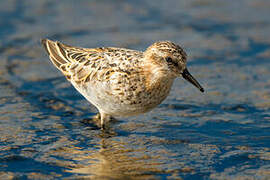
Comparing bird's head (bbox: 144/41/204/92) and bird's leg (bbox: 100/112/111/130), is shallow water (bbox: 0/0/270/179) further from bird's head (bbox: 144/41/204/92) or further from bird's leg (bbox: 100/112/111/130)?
bird's head (bbox: 144/41/204/92)

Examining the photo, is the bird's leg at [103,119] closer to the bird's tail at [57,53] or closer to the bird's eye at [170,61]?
the bird's tail at [57,53]

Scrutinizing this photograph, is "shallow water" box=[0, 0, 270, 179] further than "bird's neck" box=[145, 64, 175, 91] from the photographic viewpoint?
No

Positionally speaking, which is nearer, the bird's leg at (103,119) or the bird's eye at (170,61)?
the bird's eye at (170,61)

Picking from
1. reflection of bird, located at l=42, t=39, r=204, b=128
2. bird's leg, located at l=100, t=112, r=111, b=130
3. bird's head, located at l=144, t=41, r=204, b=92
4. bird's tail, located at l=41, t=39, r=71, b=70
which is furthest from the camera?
bird's tail, located at l=41, t=39, r=71, b=70

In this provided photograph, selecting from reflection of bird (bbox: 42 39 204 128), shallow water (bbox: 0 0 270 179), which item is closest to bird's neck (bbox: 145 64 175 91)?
reflection of bird (bbox: 42 39 204 128)

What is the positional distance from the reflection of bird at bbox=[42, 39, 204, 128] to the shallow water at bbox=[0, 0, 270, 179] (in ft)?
2.35

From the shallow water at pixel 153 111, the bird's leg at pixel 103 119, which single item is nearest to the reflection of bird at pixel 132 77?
the bird's leg at pixel 103 119

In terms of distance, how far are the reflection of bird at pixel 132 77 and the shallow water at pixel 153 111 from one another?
2.35 feet

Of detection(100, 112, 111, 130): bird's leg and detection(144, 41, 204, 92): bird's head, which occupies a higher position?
detection(144, 41, 204, 92): bird's head

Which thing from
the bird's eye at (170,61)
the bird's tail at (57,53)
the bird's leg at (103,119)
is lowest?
the bird's leg at (103,119)

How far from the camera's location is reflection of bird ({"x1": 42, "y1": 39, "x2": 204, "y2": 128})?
8367 mm

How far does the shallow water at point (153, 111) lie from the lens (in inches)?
320

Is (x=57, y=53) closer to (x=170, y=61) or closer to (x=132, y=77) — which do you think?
(x=132, y=77)

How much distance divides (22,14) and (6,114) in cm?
609
